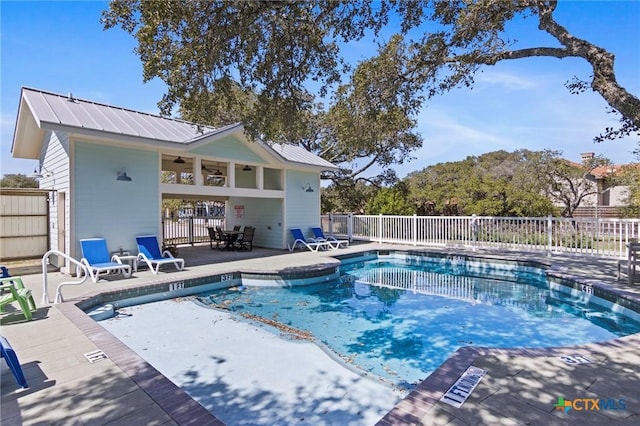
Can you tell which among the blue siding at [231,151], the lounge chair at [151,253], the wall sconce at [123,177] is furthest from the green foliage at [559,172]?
the wall sconce at [123,177]

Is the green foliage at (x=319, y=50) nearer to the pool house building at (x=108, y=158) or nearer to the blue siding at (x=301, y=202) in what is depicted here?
the pool house building at (x=108, y=158)

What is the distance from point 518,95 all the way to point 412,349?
10.7m

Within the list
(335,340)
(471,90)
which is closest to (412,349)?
(335,340)

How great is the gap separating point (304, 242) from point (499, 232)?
7.81 metres

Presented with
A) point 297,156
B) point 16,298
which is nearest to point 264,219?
point 297,156

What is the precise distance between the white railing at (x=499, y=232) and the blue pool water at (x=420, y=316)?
250 cm

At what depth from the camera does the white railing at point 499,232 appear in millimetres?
11062

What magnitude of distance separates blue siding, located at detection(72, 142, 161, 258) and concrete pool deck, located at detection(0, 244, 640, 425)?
14.8 ft

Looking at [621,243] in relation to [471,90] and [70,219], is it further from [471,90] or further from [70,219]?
[70,219]

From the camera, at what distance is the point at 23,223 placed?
9297mm

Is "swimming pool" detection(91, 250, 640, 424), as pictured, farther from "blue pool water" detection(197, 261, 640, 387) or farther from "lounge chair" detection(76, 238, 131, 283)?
"lounge chair" detection(76, 238, 131, 283)

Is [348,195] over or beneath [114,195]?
over

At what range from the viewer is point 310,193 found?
1555 cm

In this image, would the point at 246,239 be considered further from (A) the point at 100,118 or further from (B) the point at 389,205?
(B) the point at 389,205
